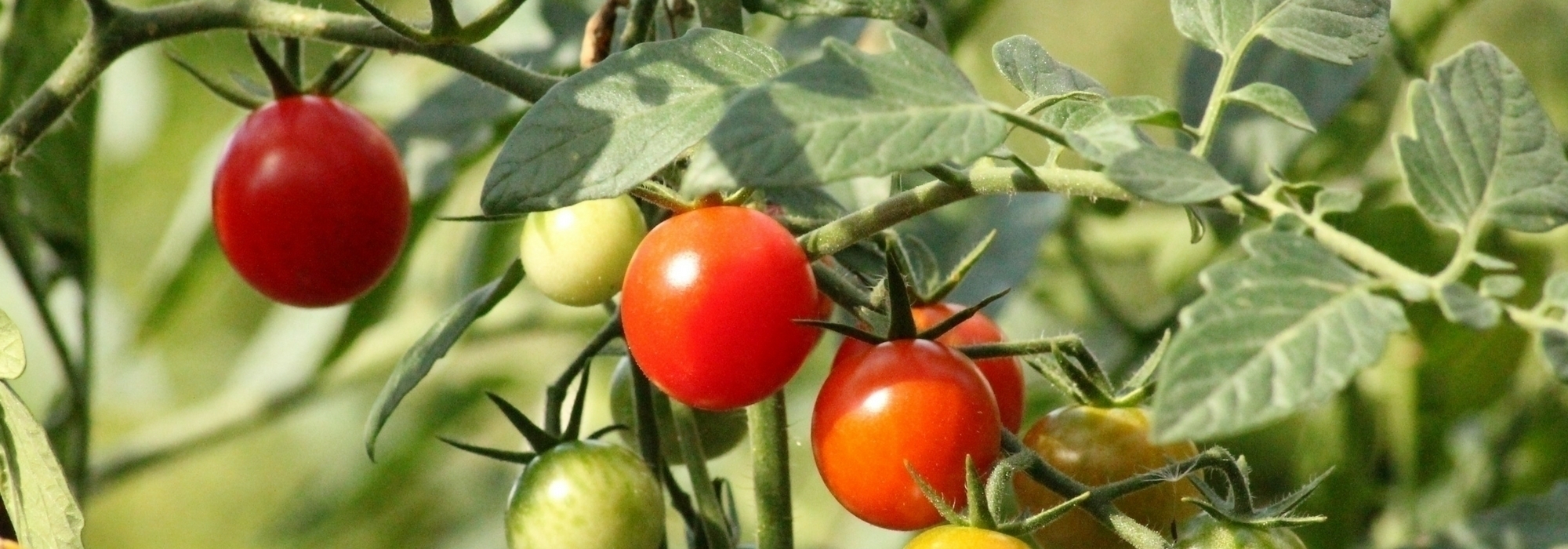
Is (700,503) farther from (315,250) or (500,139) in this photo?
(500,139)

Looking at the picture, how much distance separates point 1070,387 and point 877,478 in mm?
100


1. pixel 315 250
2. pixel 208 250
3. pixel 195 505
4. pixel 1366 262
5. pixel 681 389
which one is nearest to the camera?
pixel 1366 262

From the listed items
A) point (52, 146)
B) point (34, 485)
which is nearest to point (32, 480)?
point (34, 485)

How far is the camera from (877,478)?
1.76 ft

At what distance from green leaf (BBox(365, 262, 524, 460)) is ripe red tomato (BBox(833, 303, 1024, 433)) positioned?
6.0 inches

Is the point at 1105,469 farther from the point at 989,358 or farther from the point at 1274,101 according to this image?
the point at 1274,101

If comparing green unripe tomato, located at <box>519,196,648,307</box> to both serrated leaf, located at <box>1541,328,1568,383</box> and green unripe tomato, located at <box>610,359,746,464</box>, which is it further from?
serrated leaf, located at <box>1541,328,1568,383</box>

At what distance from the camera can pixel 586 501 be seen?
1.98 feet

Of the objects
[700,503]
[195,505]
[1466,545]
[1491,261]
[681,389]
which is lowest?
[195,505]

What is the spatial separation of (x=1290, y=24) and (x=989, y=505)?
0.19 meters

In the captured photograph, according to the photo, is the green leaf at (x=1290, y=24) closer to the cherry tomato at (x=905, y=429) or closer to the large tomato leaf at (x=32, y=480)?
the cherry tomato at (x=905, y=429)

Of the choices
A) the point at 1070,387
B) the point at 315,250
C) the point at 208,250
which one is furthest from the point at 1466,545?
the point at 208,250

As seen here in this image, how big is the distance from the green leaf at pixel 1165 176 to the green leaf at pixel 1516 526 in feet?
1.62

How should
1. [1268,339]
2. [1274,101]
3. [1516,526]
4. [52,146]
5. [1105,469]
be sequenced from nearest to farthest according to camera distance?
[1268,339] < [1274,101] < [1105,469] < [1516,526] < [52,146]
